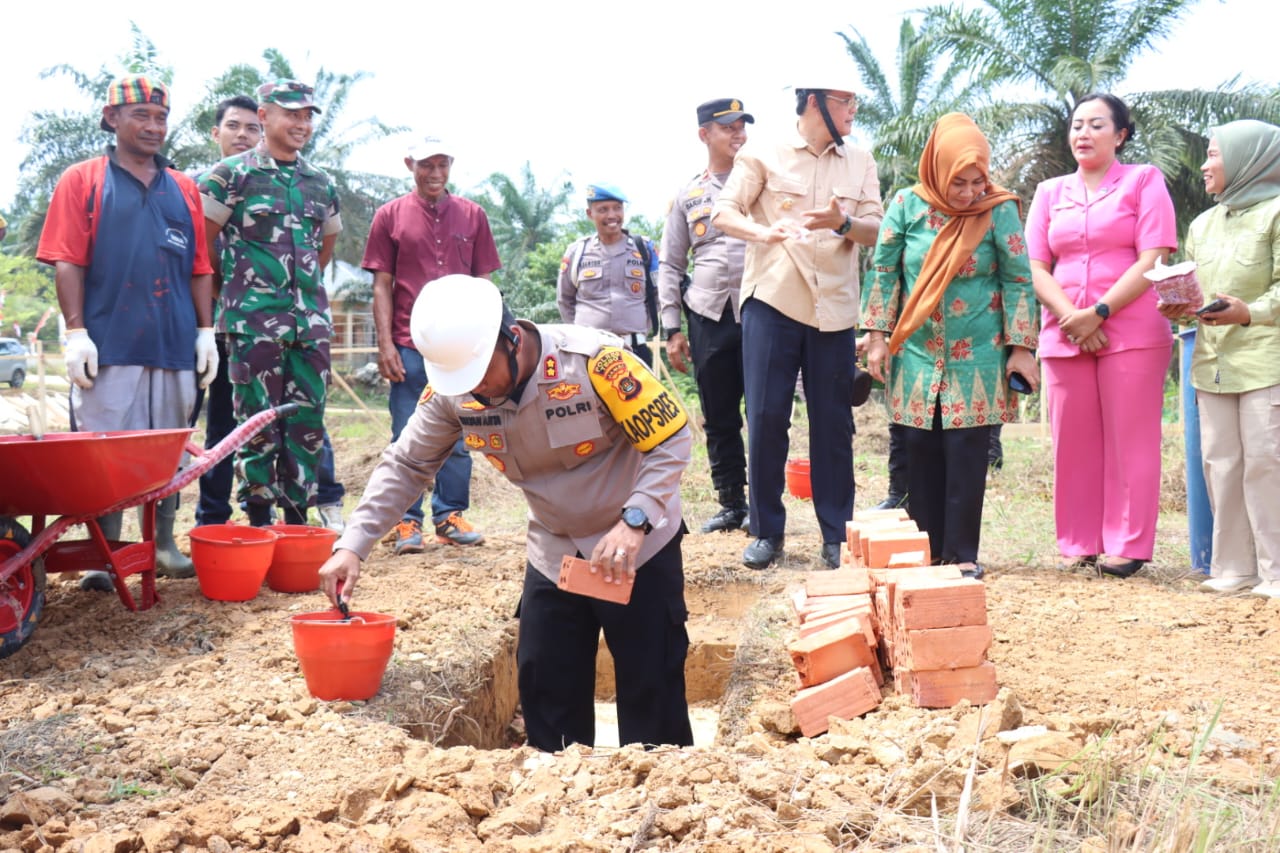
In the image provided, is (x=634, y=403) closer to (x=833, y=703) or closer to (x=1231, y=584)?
(x=833, y=703)

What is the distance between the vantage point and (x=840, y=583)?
3.69 metres

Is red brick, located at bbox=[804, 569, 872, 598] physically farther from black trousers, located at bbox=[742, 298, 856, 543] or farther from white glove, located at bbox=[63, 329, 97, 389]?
white glove, located at bbox=[63, 329, 97, 389]

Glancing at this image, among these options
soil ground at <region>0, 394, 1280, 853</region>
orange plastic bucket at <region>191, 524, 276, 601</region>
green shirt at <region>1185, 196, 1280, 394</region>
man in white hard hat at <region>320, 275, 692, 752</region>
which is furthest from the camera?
green shirt at <region>1185, 196, 1280, 394</region>

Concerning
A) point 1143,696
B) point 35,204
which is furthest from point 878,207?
point 35,204

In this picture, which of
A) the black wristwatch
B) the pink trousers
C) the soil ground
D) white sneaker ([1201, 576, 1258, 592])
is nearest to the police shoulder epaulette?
the black wristwatch

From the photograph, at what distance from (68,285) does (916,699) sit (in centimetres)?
364

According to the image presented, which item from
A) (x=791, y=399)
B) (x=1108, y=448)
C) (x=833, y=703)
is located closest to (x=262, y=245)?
(x=791, y=399)

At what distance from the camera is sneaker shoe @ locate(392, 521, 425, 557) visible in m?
5.66

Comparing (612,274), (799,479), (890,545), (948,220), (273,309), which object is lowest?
(799,479)

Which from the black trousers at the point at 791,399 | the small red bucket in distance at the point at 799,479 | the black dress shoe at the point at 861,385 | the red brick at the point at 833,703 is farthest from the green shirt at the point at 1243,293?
the small red bucket in distance at the point at 799,479

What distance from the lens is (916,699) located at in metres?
3.02

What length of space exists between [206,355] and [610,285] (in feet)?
9.14

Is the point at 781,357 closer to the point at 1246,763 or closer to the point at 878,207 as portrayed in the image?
the point at 878,207

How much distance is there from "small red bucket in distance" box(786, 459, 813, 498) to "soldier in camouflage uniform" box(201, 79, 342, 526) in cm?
362
